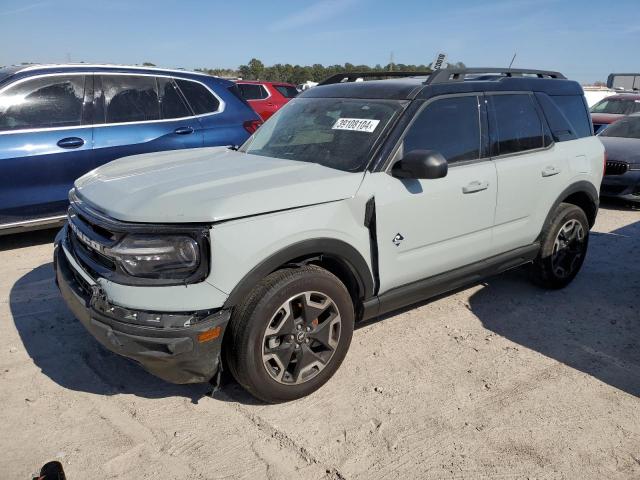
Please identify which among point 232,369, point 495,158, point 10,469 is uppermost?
point 495,158

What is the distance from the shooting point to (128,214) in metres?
2.65

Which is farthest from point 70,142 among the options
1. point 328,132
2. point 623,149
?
point 623,149

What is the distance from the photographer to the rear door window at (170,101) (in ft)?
19.5

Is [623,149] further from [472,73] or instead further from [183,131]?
[183,131]

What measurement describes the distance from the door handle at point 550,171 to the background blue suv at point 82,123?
11.3 ft

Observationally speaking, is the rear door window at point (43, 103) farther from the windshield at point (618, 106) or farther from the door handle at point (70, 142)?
the windshield at point (618, 106)

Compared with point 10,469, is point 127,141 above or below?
above

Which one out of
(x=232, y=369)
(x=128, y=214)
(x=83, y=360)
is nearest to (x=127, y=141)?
(x=83, y=360)

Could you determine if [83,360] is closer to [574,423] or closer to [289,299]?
[289,299]

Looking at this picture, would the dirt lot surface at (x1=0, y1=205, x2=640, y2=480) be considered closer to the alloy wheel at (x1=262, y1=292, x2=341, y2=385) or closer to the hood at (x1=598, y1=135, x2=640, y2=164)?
the alloy wheel at (x1=262, y1=292, x2=341, y2=385)

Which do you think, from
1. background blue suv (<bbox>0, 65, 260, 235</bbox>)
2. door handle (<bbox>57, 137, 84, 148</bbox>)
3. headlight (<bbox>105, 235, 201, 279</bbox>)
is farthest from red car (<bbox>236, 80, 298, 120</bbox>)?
headlight (<bbox>105, 235, 201, 279</bbox>)

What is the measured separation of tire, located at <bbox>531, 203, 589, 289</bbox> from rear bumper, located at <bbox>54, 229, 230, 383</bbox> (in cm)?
300

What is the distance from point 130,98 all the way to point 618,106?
42.8 ft

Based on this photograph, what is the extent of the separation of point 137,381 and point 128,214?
118 centimetres
